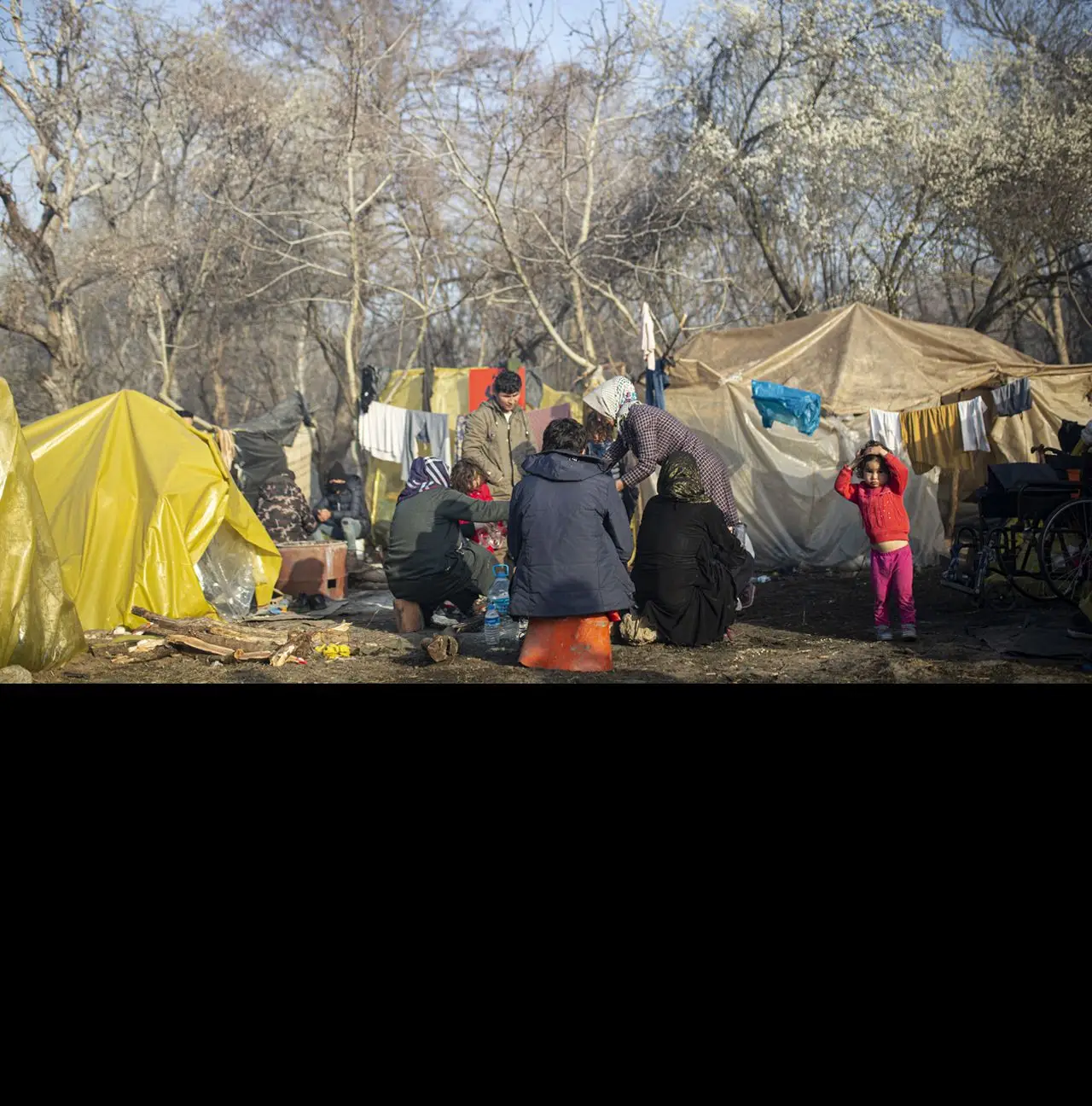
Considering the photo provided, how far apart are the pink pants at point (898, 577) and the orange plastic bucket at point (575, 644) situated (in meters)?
1.96

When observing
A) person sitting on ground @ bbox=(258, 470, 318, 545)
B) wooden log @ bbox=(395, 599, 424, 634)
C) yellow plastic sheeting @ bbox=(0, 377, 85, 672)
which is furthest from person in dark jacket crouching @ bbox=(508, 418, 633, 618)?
person sitting on ground @ bbox=(258, 470, 318, 545)

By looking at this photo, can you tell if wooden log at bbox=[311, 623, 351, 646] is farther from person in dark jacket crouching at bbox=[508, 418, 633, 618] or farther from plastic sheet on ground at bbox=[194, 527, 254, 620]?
person in dark jacket crouching at bbox=[508, 418, 633, 618]

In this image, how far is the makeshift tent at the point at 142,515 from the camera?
7.81m

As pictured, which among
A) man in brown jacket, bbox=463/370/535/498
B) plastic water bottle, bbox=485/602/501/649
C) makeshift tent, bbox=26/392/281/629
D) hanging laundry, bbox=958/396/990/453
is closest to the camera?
plastic water bottle, bbox=485/602/501/649

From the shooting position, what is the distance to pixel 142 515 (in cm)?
802

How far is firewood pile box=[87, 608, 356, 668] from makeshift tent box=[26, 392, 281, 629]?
0.42 metres

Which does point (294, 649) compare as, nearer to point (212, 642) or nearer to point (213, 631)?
point (212, 642)

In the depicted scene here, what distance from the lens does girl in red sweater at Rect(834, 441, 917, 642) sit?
687cm

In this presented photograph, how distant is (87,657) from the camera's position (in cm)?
666

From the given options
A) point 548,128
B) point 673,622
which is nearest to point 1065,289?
point 548,128

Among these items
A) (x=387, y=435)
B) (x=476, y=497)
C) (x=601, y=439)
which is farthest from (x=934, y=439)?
(x=387, y=435)
